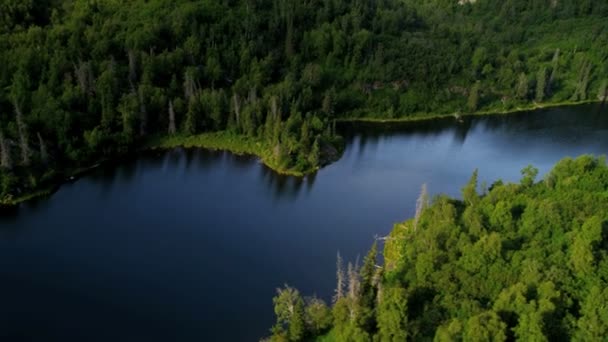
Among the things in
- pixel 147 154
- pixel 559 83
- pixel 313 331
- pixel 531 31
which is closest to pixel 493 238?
pixel 313 331

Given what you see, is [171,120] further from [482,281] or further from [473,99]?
[473,99]

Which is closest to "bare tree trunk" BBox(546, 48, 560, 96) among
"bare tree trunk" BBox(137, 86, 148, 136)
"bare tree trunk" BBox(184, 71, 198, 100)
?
"bare tree trunk" BBox(184, 71, 198, 100)

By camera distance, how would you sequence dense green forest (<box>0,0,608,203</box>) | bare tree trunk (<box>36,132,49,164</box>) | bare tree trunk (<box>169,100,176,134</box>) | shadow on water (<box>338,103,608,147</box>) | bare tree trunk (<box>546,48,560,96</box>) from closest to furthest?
1. bare tree trunk (<box>36,132,49,164</box>)
2. dense green forest (<box>0,0,608,203</box>)
3. bare tree trunk (<box>169,100,176,134</box>)
4. shadow on water (<box>338,103,608,147</box>)
5. bare tree trunk (<box>546,48,560,96</box>)

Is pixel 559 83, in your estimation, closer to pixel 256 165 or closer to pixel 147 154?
pixel 256 165

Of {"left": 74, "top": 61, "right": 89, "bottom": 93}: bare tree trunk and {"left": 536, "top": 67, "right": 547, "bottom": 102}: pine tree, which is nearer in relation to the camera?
{"left": 74, "top": 61, "right": 89, "bottom": 93}: bare tree trunk

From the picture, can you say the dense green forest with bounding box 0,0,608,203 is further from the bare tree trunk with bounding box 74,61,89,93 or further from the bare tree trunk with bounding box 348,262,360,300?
the bare tree trunk with bounding box 348,262,360,300

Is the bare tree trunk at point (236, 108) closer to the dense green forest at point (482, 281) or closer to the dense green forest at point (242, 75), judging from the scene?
Result: the dense green forest at point (242, 75)

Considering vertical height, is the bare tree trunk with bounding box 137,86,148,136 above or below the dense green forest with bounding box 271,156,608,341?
above
